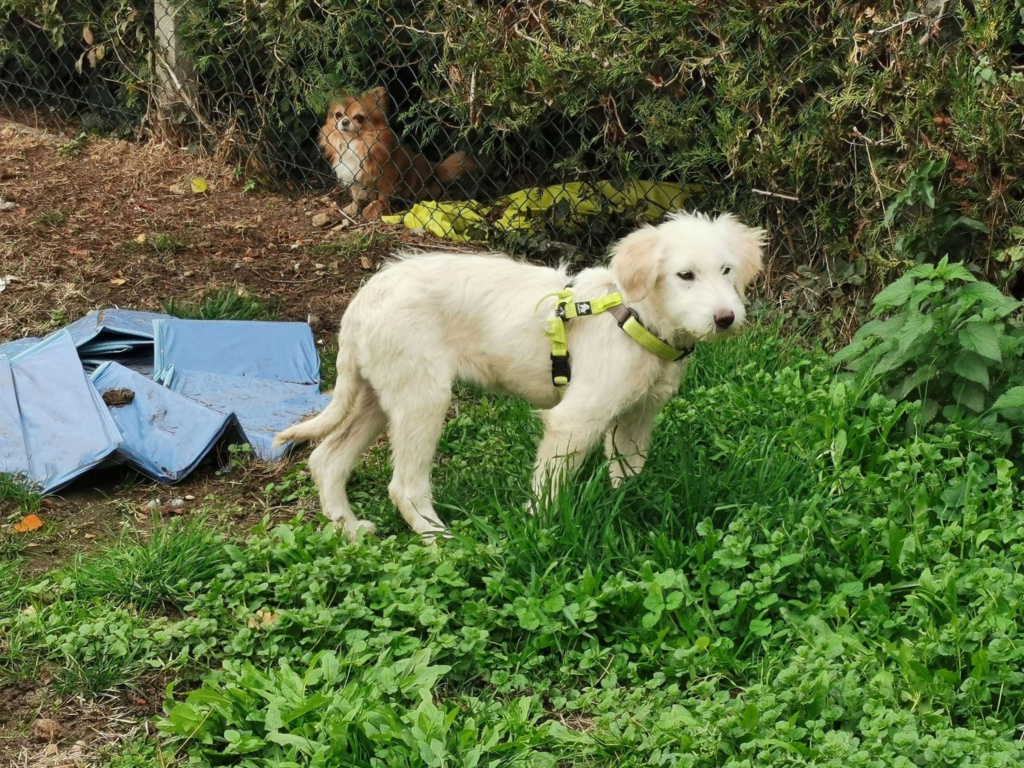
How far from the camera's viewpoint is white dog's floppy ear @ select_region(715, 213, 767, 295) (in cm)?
376

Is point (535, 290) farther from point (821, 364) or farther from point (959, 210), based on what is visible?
point (959, 210)

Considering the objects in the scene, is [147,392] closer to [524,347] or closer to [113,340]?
[113,340]

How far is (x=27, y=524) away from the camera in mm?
4027

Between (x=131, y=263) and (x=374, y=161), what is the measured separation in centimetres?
184

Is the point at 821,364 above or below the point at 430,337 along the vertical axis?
below

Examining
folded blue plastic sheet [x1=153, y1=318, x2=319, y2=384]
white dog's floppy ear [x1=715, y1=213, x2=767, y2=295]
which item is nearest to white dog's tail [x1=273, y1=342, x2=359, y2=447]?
folded blue plastic sheet [x1=153, y1=318, x2=319, y2=384]

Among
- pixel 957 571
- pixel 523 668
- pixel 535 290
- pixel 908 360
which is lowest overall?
pixel 523 668

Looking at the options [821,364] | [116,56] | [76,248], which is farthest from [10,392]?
[116,56]

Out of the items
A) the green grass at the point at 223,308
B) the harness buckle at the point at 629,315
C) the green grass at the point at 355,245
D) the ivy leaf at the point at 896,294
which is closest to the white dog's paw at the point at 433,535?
the harness buckle at the point at 629,315

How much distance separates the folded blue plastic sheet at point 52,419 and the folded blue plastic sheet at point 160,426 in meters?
0.10

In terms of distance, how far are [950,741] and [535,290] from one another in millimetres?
1986

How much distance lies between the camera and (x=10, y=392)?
4.66m

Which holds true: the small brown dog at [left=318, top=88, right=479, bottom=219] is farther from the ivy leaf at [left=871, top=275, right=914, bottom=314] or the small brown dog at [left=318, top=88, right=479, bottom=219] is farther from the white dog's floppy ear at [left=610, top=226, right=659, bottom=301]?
the white dog's floppy ear at [left=610, top=226, right=659, bottom=301]

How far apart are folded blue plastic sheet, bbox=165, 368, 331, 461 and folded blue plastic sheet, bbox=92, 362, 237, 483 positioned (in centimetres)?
17
